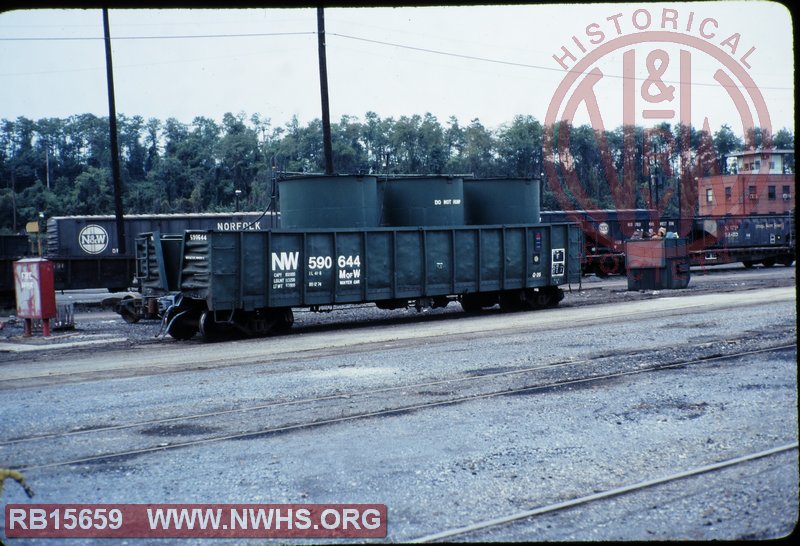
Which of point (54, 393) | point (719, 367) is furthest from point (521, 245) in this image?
point (54, 393)

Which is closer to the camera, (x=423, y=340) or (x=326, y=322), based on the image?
(x=423, y=340)

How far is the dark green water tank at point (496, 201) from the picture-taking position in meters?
22.2

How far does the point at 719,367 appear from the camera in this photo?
10.9m

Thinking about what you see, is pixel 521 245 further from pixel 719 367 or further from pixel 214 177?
pixel 214 177

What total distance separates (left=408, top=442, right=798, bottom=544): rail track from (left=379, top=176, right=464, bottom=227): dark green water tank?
14.2 metres

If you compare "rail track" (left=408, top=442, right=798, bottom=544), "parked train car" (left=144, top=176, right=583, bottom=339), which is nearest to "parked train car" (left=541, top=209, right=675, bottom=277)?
"parked train car" (left=144, top=176, right=583, bottom=339)

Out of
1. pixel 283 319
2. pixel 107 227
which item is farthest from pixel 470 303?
pixel 107 227

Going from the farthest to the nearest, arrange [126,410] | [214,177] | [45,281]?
[214,177]
[45,281]
[126,410]

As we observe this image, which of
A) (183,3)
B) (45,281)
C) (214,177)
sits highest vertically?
(214,177)

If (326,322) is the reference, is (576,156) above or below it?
above

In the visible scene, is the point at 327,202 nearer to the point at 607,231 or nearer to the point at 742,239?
the point at 607,231

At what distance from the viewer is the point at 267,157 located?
7425cm

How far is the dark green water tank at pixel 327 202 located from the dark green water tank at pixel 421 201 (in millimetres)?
1445

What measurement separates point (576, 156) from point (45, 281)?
5569 centimetres
